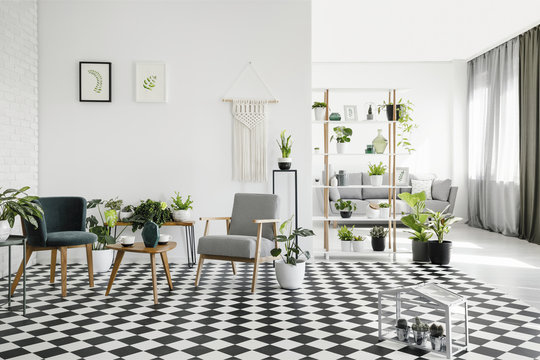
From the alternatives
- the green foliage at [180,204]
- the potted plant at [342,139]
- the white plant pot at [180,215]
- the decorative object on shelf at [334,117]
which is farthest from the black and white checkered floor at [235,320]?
the decorative object on shelf at [334,117]

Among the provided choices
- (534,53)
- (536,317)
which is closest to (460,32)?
(534,53)

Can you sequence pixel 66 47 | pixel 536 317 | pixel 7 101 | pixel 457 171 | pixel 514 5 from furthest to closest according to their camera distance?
pixel 457 171, pixel 514 5, pixel 66 47, pixel 7 101, pixel 536 317

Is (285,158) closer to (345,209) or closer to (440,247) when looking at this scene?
(345,209)

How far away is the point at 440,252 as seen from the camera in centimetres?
551

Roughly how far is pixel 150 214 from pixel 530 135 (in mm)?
5438

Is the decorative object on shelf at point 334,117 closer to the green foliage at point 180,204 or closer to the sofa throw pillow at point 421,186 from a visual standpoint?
the green foliage at point 180,204

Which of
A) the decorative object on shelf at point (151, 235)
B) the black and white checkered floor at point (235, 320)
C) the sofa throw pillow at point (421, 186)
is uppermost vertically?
Result: the sofa throw pillow at point (421, 186)

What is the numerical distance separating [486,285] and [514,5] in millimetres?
3713

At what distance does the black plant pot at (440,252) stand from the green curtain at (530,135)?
2391mm

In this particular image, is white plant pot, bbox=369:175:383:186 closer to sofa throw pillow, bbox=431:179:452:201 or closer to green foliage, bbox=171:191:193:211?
green foliage, bbox=171:191:193:211

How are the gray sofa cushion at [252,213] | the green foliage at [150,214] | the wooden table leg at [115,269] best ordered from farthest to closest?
the green foliage at [150,214] → the gray sofa cushion at [252,213] → the wooden table leg at [115,269]

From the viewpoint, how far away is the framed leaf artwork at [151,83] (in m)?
5.82

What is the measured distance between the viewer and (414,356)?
9.42 ft

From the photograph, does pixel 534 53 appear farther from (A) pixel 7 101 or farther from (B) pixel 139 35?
(A) pixel 7 101
